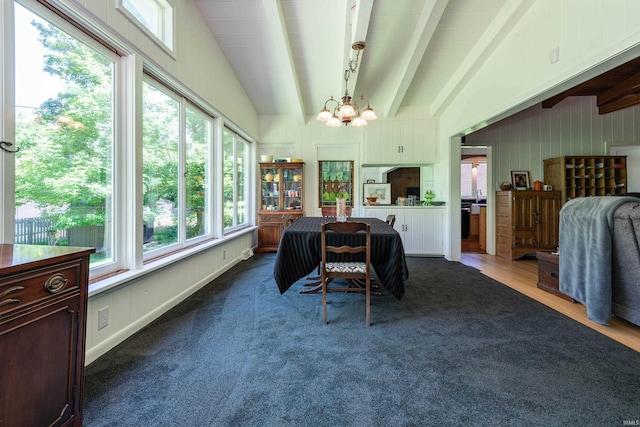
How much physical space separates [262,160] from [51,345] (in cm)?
468

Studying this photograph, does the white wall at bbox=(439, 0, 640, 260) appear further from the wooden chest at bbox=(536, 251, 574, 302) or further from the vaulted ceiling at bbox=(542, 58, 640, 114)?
the wooden chest at bbox=(536, 251, 574, 302)

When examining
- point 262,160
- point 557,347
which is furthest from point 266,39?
point 557,347

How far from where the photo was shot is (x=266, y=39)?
12.0 ft

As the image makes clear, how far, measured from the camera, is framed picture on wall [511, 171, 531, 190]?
16.8 ft

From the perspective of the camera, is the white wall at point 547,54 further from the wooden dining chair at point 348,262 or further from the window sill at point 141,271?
the window sill at point 141,271

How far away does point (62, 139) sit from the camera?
173 cm

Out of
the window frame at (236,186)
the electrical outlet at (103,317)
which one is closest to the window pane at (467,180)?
the window frame at (236,186)

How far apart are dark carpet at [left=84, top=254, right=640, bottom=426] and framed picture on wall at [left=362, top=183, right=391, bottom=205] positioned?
3116mm

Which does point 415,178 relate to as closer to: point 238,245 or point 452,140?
point 452,140

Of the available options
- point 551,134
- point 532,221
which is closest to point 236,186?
point 532,221

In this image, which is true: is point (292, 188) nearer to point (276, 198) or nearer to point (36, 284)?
point (276, 198)

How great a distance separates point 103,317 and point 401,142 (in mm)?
4969

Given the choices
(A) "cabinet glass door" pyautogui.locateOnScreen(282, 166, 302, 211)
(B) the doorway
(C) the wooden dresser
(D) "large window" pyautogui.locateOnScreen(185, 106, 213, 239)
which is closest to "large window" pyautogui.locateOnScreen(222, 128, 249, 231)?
(D) "large window" pyautogui.locateOnScreen(185, 106, 213, 239)

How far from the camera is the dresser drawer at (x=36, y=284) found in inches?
34.3
